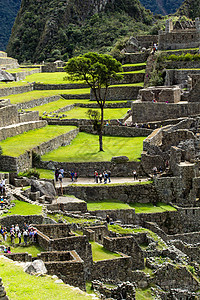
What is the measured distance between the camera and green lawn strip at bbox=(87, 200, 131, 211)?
39.6 meters

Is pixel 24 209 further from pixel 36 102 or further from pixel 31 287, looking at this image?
pixel 36 102

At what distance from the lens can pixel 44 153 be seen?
47.9 meters

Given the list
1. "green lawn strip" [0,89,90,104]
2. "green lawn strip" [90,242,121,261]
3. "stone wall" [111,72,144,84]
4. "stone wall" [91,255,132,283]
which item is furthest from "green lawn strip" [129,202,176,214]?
"stone wall" [111,72,144,84]

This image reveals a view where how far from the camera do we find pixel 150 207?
42062mm

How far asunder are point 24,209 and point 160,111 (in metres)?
24.0

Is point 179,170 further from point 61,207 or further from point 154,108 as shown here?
point 154,108

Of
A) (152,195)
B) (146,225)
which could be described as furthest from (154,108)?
(146,225)

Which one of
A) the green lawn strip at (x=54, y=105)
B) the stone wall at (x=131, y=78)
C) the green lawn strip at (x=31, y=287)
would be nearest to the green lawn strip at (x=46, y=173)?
the green lawn strip at (x=54, y=105)

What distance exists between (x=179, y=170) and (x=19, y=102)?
2257 cm

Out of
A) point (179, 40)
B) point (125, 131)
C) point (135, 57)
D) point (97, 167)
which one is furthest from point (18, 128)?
point (135, 57)

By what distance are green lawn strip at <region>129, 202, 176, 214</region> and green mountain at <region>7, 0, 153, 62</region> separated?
83.1 metres

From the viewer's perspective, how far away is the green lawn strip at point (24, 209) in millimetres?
33234

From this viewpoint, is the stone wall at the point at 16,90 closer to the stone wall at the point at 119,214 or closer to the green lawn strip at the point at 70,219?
the stone wall at the point at 119,214

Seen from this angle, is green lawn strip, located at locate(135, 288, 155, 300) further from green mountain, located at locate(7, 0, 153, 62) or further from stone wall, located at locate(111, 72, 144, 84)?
green mountain, located at locate(7, 0, 153, 62)
